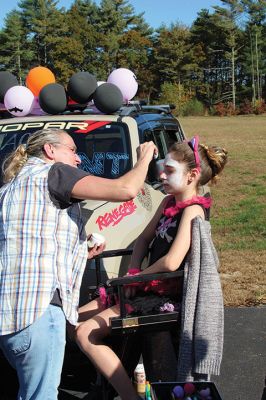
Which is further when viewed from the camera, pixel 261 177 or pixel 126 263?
pixel 261 177

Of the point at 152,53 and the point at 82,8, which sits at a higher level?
the point at 82,8

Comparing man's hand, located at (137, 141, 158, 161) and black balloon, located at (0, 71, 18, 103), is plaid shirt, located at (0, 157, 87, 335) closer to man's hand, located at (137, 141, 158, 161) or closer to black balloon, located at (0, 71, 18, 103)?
man's hand, located at (137, 141, 158, 161)

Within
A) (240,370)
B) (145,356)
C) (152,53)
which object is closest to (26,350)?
(145,356)

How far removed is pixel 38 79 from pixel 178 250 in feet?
11.6

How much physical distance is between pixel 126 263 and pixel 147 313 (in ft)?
3.19

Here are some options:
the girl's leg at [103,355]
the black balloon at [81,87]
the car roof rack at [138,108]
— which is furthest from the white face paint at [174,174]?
the black balloon at [81,87]

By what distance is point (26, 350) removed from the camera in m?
2.42

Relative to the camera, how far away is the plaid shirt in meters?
2.42

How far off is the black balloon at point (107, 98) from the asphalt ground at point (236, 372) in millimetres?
2191

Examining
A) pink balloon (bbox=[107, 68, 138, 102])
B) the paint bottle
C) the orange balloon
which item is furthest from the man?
the orange balloon

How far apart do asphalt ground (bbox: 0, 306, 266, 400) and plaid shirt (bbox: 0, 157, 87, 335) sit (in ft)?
4.35

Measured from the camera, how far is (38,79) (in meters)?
5.99

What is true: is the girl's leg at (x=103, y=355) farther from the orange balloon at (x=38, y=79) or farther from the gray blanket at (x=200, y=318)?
the orange balloon at (x=38, y=79)

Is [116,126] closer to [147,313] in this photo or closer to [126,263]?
[126,263]
